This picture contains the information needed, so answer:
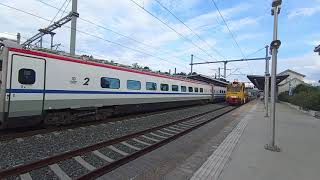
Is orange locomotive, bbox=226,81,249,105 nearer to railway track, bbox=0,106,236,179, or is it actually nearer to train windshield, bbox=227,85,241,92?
train windshield, bbox=227,85,241,92

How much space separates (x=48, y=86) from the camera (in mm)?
11625

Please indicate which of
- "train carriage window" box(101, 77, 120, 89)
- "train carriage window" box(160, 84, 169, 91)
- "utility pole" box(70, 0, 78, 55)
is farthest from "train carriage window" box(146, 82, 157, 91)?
"utility pole" box(70, 0, 78, 55)

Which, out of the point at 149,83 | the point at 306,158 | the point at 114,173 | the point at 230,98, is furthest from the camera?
the point at 230,98

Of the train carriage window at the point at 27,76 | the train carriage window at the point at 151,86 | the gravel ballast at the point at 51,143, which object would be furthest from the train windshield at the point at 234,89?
the train carriage window at the point at 27,76

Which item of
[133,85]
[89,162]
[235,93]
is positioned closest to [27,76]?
[89,162]

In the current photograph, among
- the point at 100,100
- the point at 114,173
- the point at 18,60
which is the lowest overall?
the point at 114,173

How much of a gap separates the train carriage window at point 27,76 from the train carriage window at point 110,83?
4367 mm

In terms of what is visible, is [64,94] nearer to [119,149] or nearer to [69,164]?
[119,149]

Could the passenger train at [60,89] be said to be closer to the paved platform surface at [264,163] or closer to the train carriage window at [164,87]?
the train carriage window at [164,87]

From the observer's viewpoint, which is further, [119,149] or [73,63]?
[73,63]

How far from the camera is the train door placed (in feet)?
33.7

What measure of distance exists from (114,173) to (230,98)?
3456 centimetres

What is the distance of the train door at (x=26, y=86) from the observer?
404 inches

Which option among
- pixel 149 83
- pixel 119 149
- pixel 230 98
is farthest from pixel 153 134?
pixel 230 98
